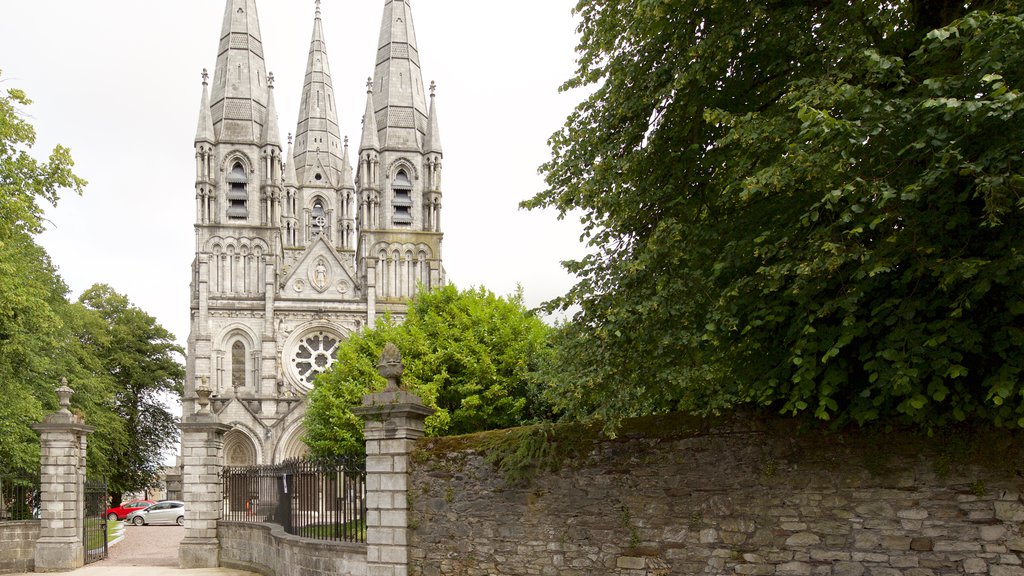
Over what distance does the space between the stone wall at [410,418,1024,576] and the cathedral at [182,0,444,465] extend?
3750 cm

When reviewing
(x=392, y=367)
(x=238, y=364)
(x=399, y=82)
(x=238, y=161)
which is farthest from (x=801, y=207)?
(x=399, y=82)

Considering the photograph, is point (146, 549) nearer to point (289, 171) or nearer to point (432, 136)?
point (432, 136)

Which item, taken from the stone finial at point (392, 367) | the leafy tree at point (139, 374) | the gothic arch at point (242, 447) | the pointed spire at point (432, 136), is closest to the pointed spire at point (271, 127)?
the pointed spire at point (432, 136)

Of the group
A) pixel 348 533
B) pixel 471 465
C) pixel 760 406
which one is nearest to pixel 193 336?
pixel 348 533

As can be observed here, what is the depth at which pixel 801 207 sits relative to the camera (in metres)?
8.28

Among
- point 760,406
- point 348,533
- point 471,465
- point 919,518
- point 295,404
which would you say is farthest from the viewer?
point 295,404

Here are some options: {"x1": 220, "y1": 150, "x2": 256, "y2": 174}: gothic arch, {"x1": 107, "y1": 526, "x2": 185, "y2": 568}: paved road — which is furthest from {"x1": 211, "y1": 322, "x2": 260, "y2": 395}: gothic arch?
{"x1": 107, "y1": 526, "x2": 185, "y2": 568}: paved road

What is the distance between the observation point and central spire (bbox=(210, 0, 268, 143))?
52906 millimetres

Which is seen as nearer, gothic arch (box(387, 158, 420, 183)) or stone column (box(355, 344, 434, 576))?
stone column (box(355, 344, 434, 576))

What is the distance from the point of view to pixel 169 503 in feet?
129

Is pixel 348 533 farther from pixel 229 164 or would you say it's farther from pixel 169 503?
pixel 229 164

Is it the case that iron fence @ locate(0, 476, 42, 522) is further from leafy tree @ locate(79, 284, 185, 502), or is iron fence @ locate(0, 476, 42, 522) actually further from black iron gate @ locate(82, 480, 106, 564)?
leafy tree @ locate(79, 284, 185, 502)

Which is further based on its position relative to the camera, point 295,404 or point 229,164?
point 229,164

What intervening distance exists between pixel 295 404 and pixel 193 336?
7247mm
